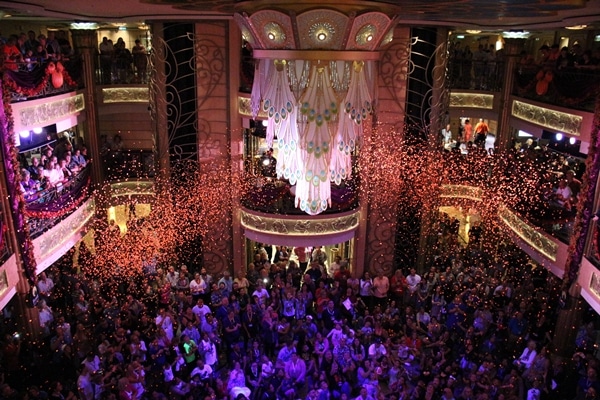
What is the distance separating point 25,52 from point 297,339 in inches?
305

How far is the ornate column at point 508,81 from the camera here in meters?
14.7

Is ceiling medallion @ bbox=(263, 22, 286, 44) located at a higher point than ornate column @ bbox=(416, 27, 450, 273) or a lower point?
higher

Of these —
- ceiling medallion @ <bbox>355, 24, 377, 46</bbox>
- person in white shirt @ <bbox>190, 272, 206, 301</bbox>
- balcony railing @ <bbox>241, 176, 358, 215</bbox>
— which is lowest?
person in white shirt @ <bbox>190, 272, 206, 301</bbox>

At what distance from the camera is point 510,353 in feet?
35.1

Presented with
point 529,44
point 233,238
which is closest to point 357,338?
point 233,238

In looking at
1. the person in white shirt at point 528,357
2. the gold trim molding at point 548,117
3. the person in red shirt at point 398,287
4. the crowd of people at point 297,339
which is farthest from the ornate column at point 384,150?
the person in white shirt at point 528,357

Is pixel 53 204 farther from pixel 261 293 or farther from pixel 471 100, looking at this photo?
pixel 471 100

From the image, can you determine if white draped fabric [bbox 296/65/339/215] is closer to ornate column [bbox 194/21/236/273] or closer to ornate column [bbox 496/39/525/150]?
ornate column [bbox 194/21/236/273]

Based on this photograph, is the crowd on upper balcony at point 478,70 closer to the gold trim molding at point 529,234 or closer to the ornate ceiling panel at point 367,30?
the gold trim molding at point 529,234

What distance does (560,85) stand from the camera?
11258 mm

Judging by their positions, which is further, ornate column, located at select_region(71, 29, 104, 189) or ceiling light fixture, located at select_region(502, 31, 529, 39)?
ceiling light fixture, located at select_region(502, 31, 529, 39)

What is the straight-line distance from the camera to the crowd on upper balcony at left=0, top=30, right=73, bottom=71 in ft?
33.4

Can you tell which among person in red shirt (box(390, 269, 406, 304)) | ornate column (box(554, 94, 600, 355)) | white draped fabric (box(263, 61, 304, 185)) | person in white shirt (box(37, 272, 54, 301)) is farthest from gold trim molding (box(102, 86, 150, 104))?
ornate column (box(554, 94, 600, 355))

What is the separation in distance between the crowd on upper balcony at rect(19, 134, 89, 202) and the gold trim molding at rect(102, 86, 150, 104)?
158 centimetres
